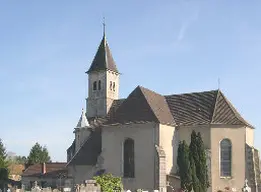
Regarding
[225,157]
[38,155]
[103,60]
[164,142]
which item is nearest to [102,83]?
[103,60]

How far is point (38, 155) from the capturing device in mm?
81500

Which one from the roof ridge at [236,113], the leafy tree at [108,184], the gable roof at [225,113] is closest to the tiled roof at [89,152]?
the gable roof at [225,113]

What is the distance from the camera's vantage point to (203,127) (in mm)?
43188

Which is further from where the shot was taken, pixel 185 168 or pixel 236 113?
pixel 236 113

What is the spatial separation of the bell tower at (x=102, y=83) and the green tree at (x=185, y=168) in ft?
52.2

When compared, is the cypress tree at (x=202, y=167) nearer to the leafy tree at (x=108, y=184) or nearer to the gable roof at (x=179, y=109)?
the gable roof at (x=179, y=109)

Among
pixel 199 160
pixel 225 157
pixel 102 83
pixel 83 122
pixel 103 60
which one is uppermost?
pixel 103 60

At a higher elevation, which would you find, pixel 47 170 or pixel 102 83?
Result: pixel 102 83

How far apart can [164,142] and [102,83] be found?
15.3 m

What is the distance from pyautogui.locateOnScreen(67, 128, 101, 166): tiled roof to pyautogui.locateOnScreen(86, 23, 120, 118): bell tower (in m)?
6.15

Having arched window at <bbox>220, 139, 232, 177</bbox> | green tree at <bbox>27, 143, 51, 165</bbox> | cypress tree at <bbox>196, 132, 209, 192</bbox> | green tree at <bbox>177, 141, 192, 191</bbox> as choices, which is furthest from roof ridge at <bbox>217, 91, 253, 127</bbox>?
green tree at <bbox>27, 143, 51, 165</bbox>

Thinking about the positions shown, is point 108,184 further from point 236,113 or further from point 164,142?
point 236,113

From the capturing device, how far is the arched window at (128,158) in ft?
136

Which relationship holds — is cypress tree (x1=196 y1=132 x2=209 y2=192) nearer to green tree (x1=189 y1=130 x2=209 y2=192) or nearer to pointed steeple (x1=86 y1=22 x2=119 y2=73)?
green tree (x1=189 y1=130 x2=209 y2=192)
